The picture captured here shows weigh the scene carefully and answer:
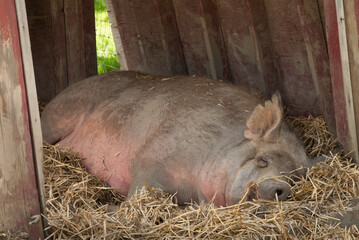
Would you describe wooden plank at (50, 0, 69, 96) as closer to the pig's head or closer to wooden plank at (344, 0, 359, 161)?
the pig's head

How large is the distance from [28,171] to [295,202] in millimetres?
1591

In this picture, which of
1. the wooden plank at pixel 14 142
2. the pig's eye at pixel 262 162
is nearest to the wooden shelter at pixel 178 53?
the wooden plank at pixel 14 142

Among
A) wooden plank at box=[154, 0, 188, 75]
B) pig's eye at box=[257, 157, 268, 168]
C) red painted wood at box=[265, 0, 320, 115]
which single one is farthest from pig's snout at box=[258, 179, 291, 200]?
wooden plank at box=[154, 0, 188, 75]

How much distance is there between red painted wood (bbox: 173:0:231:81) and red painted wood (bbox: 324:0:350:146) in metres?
1.73

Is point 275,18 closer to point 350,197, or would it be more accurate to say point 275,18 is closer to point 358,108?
point 358,108

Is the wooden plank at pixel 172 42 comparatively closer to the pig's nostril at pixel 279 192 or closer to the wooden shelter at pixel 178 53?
the wooden shelter at pixel 178 53

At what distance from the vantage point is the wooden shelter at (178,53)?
333cm

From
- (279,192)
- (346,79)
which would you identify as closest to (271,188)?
(279,192)

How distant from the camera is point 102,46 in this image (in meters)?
8.96

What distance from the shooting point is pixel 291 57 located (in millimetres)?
5273

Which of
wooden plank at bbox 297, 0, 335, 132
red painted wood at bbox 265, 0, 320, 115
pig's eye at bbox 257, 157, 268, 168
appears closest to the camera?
pig's eye at bbox 257, 157, 268, 168

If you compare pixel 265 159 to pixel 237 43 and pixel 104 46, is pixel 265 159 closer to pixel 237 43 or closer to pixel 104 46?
pixel 237 43

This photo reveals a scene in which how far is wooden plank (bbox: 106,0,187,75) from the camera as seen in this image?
6191mm

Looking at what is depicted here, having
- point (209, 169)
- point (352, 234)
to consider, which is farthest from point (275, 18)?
point (352, 234)
